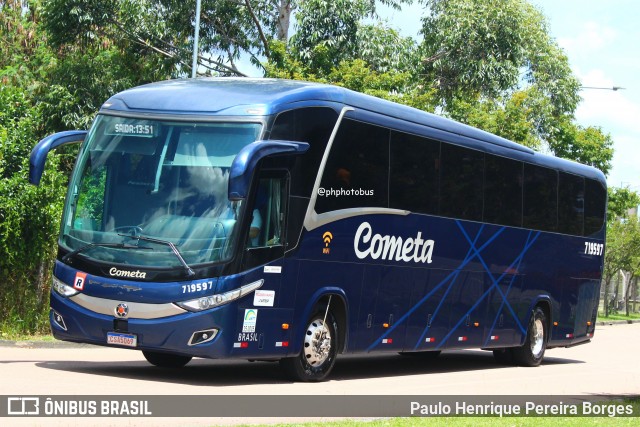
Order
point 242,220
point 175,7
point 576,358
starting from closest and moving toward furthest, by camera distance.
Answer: point 242,220
point 576,358
point 175,7

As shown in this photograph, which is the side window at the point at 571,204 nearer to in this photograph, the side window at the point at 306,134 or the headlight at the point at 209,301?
the side window at the point at 306,134

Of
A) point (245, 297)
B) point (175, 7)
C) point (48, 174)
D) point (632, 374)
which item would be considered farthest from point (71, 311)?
point (175, 7)

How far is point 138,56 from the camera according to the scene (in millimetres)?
38188

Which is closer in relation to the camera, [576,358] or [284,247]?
[284,247]

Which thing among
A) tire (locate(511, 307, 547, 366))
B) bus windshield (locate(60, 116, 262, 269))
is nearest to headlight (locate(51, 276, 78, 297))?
bus windshield (locate(60, 116, 262, 269))

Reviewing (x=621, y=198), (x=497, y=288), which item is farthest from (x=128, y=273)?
(x=621, y=198)

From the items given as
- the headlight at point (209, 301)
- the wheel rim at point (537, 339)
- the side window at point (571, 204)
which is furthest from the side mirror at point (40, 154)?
the side window at point (571, 204)

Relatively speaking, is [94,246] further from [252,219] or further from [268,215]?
[268,215]

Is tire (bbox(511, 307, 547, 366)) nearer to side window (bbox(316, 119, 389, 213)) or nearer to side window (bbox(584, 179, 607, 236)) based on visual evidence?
side window (bbox(584, 179, 607, 236))

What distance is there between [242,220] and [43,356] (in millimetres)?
4854

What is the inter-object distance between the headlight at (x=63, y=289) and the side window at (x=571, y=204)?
462 inches

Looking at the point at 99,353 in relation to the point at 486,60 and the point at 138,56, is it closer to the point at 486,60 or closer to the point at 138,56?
the point at 138,56

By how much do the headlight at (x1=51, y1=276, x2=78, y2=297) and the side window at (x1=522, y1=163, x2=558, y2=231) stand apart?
9.88m

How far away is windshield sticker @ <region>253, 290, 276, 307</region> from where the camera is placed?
13.6 metres
